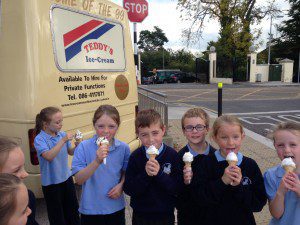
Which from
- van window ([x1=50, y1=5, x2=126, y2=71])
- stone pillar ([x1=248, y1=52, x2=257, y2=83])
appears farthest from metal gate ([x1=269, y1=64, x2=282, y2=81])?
van window ([x1=50, y1=5, x2=126, y2=71])

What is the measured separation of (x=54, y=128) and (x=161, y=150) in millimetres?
1365

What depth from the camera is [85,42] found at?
3809 millimetres

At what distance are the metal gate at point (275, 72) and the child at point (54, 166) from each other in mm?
33139

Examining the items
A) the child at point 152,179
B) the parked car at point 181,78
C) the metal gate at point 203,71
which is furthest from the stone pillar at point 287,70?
the child at point 152,179

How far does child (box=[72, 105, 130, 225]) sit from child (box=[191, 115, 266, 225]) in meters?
0.69

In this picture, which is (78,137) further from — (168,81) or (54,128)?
(168,81)

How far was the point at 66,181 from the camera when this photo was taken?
3.18 metres

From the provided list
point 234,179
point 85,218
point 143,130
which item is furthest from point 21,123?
point 234,179

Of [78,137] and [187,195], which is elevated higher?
[78,137]

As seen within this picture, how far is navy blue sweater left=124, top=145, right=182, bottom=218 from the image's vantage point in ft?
6.89

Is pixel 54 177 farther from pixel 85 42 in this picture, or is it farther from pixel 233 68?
pixel 233 68

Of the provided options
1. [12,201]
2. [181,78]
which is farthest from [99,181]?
[181,78]

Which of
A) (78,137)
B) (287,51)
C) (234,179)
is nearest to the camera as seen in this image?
(234,179)

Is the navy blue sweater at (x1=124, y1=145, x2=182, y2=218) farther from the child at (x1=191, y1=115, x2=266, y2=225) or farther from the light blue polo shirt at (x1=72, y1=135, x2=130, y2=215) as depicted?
the light blue polo shirt at (x1=72, y1=135, x2=130, y2=215)
